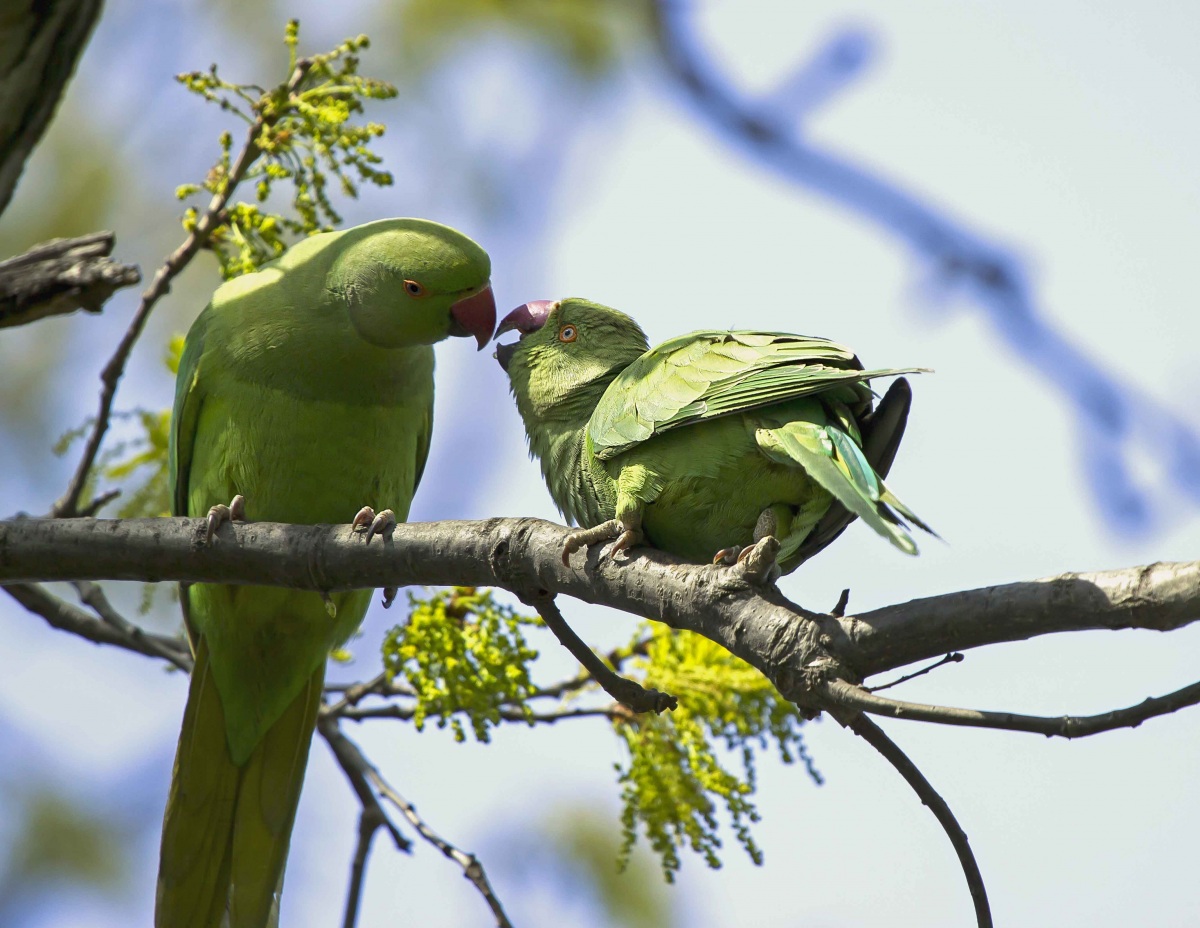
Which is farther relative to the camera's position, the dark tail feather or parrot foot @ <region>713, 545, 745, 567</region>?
the dark tail feather

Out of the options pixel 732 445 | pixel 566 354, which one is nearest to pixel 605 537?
pixel 732 445

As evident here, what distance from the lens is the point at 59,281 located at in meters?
3.29

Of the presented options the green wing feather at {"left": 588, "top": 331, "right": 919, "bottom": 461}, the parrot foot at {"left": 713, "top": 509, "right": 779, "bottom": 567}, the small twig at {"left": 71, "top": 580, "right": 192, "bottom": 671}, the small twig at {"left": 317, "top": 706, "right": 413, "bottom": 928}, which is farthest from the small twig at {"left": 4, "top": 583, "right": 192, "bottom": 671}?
the parrot foot at {"left": 713, "top": 509, "right": 779, "bottom": 567}

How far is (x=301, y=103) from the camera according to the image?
13.3ft

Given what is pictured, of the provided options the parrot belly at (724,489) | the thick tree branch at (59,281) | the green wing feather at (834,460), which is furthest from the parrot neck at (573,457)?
the thick tree branch at (59,281)

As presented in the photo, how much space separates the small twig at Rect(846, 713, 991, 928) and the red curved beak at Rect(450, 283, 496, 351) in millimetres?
2550

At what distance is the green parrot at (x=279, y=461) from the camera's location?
→ 4359 millimetres

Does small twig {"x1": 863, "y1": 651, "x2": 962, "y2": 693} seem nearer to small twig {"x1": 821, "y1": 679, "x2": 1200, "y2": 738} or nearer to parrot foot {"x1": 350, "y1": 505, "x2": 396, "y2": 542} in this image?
small twig {"x1": 821, "y1": 679, "x2": 1200, "y2": 738}

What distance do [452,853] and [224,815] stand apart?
996mm

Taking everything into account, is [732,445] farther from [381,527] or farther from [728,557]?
[381,527]

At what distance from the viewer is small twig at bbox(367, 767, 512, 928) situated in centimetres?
397

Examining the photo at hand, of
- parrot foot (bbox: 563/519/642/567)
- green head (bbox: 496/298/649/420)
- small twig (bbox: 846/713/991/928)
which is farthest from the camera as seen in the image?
green head (bbox: 496/298/649/420)

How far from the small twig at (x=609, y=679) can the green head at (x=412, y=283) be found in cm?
179

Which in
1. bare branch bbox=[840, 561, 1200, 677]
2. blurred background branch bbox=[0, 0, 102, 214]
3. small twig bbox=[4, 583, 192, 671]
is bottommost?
bare branch bbox=[840, 561, 1200, 677]
